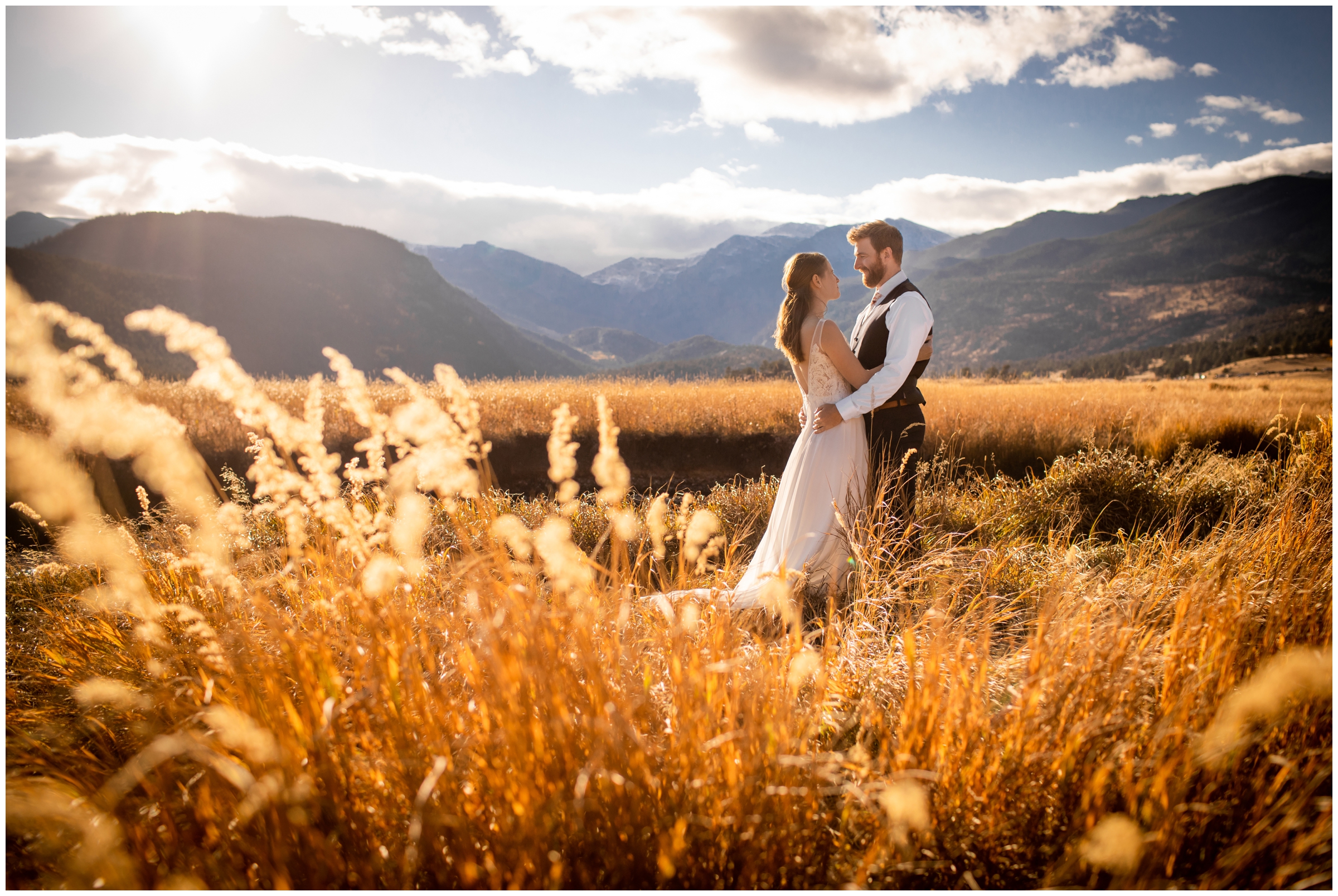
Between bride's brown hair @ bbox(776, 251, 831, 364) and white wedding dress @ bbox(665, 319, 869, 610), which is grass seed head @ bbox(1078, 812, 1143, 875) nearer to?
white wedding dress @ bbox(665, 319, 869, 610)

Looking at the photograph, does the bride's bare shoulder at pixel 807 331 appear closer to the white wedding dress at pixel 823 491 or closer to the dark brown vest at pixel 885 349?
the white wedding dress at pixel 823 491

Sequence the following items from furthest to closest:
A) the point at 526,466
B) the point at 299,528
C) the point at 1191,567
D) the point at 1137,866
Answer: the point at 526,466
the point at 1191,567
the point at 299,528
the point at 1137,866

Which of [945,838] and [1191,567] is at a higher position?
[1191,567]

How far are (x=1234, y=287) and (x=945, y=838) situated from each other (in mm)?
203247

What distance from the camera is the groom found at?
3.55 metres

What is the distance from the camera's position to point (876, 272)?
388 cm

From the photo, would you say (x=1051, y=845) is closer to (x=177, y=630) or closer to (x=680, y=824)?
(x=680, y=824)

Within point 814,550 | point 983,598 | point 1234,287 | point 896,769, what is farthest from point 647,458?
point 1234,287

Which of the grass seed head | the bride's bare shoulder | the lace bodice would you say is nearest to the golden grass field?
the grass seed head

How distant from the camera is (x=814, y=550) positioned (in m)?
3.84

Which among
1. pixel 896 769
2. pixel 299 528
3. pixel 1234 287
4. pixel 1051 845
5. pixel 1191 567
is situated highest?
pixel 1234 287

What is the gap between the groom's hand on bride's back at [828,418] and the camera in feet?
12.2

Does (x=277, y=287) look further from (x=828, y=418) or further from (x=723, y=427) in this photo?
(x=828, y=418)

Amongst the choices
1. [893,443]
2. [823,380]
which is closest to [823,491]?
[893,443]
